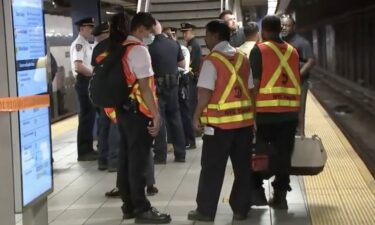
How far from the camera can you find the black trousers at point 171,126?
707 cm

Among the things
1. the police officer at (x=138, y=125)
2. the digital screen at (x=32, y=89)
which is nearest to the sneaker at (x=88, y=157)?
the police officer at (x=138, y=125)

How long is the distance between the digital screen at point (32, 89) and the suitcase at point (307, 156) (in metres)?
2.19

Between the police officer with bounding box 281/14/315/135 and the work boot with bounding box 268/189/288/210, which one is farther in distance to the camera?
the police officer with bounding box 281/14/315/135

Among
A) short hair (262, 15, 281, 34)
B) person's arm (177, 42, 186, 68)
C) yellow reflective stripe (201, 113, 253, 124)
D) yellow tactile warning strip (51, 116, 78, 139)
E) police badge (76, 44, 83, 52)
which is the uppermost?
short hair (262, 15, 281, 34)

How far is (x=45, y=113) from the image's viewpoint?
367 centimetres

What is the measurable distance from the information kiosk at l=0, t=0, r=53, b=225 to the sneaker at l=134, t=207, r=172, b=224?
1143 mm

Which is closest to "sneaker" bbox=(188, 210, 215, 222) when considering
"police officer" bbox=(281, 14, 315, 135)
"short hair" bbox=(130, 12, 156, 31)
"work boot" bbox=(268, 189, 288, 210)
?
"work boot" bbox=(268, 189, 288, 210)

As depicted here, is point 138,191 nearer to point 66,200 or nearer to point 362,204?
point 66,200

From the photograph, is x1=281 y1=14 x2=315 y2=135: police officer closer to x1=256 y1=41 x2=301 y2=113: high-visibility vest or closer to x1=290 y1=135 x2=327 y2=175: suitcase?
x1=290 y1=135 x2=327 y2=175: suitcase

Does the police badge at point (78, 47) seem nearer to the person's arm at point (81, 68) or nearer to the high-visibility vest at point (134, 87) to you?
the person's arm at point (81, 68)

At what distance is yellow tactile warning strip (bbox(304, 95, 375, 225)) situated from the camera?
4.82 meters

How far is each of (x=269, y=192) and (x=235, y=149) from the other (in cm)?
115

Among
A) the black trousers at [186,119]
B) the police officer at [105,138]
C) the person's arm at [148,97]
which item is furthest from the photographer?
the black trousers at [186,119]

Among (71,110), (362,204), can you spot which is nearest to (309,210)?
(362,204)
